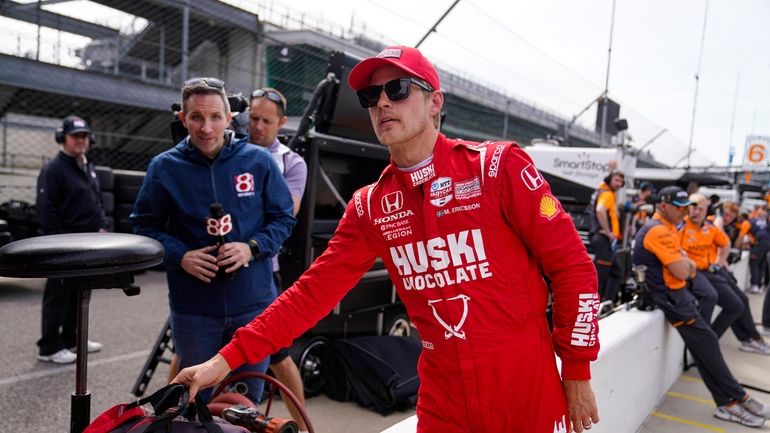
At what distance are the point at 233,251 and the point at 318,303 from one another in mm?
838

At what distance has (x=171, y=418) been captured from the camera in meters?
1.29

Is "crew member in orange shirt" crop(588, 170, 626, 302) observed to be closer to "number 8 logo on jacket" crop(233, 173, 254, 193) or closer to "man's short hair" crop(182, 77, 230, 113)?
"number 8 logo on jacket" crop(233, 173, 254, 193)

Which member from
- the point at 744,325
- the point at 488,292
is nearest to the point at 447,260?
the point at 488,292

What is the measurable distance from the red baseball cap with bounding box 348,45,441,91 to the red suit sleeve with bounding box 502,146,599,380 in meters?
0.38

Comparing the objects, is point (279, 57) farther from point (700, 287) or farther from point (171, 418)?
point (171, 418)

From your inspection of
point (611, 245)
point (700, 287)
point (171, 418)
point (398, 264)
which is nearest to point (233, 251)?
point (398, 264)

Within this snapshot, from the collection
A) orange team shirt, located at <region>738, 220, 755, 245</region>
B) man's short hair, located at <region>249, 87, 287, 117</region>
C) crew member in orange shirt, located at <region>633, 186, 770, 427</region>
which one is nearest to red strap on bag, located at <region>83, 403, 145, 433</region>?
man's short hair, located at <region>249, 87, 287, 117</region>

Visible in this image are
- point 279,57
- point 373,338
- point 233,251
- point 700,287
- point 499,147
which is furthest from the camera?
point 279,57

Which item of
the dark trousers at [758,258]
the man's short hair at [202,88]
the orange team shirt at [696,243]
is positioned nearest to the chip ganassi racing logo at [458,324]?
the man's short hair at [202,88]

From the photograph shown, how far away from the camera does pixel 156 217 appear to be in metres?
2.70

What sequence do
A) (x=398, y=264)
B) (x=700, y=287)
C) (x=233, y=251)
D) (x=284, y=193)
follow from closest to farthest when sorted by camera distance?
(x=398, y=264), (x=233, y=251), (x=284, y=193), (x=700, y=287)

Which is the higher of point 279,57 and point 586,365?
point 279,57

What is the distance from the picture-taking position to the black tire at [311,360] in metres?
4.06

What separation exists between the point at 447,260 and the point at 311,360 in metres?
2.82
